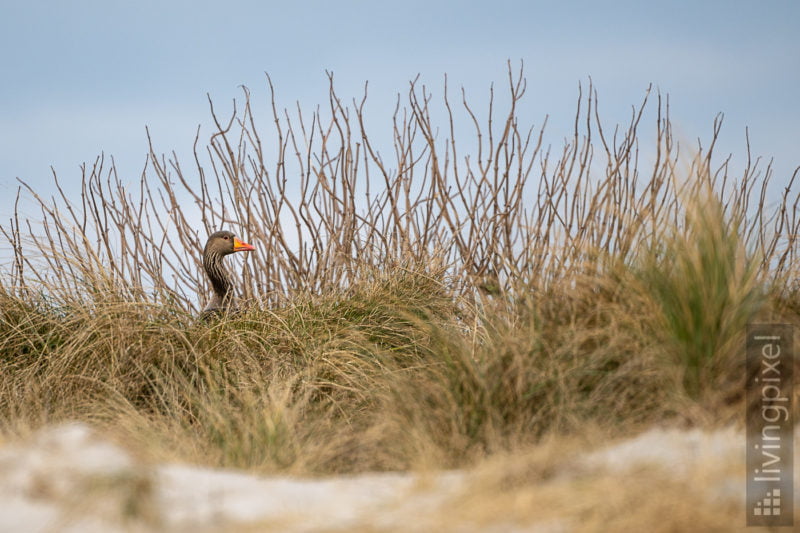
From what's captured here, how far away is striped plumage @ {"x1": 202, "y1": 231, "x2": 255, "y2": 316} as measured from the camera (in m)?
5.19

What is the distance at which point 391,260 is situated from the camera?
5.29 m

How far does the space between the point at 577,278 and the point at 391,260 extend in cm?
213

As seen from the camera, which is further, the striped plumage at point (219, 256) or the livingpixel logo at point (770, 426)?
the striped plumage at point (219, 256)

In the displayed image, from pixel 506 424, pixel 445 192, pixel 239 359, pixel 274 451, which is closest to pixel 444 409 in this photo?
pixel 506 424

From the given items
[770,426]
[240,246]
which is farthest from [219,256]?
[770,426]

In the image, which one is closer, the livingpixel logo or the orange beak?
the livingpixel logo

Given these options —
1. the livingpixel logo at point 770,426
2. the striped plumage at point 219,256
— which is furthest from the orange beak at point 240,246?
the livingpixel logo at point 770,426

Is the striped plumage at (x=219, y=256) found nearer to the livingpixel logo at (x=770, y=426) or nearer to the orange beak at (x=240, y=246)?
the orange beak at (x=240, y=246)

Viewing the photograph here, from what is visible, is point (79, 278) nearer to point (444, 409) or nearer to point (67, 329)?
point (67, 329)

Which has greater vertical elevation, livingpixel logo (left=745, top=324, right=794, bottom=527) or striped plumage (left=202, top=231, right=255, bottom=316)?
striped plumage (left=202, top=231, right=255, bottom=316)

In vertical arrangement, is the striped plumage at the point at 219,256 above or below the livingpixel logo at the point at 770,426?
above

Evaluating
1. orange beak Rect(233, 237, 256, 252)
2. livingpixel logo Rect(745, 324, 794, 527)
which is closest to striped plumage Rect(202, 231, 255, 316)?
orange beak Rect(233, 237, 256, 252)

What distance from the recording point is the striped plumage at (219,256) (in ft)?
17.0

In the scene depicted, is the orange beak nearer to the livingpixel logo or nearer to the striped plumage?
the striped plumage
